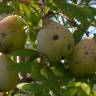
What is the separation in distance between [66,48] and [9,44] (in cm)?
25

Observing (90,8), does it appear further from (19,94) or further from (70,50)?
(19,94)

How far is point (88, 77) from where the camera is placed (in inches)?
64.9

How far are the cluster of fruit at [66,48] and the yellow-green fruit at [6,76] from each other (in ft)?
0.61

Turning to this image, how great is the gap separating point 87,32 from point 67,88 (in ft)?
0.86

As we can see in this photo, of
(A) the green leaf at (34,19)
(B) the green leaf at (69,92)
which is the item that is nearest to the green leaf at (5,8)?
(A) the green leaf at (34,19)

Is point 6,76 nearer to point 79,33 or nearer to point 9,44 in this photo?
point 9,44

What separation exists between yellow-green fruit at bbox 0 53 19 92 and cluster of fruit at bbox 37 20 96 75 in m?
0.19

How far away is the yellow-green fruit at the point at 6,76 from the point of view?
1594mm

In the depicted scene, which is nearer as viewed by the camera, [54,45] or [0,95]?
[54,45]

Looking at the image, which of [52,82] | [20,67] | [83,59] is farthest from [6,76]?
[83,59]

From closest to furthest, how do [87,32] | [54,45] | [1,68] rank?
[54,45] → [1,68] → [87,32]

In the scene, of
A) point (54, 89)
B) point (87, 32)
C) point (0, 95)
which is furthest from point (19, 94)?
point (87, 32)

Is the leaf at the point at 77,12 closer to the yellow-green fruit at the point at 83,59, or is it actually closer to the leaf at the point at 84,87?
the yellow-green fruit at the point at 83,59

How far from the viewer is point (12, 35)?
1.60m
